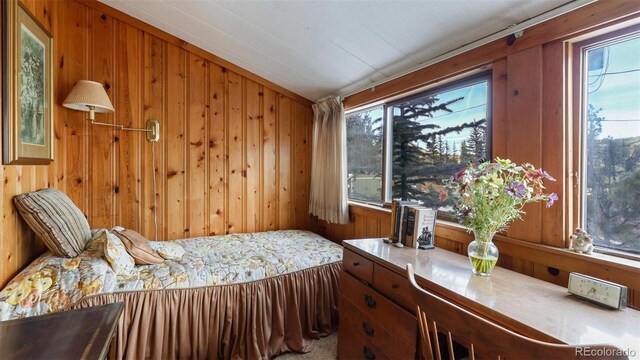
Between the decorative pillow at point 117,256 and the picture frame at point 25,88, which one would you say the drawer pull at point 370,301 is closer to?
the decorative pillow at point 117,256

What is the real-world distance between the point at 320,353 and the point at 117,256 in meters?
1.44

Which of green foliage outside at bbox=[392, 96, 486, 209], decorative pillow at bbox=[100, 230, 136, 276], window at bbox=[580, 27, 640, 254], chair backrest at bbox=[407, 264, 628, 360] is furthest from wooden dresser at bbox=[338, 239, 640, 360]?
decorative pillow at bbox=[100, 230, 136, 276]

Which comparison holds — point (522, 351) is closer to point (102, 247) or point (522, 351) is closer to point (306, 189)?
point (102, 247)

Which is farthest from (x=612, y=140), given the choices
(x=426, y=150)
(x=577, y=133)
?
(x=426, y=150)

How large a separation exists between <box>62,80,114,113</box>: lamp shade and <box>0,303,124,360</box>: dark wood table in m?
1.73

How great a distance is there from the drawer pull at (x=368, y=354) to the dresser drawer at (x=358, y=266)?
0.35 meters

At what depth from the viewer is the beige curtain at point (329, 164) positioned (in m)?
2.81

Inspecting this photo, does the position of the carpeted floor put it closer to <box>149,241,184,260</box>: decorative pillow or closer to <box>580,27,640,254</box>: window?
<box>149,241,184,260</box>: decorative pillow

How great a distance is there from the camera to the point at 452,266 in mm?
1379

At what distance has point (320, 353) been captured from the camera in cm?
194

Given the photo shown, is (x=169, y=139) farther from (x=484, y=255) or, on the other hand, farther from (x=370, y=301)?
(x=484, y=255)

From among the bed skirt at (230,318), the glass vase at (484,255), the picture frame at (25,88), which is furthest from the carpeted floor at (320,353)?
the picture frame at (25,88)

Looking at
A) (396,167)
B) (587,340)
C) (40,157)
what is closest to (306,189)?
(396,167)

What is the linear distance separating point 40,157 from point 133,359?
139 cm
